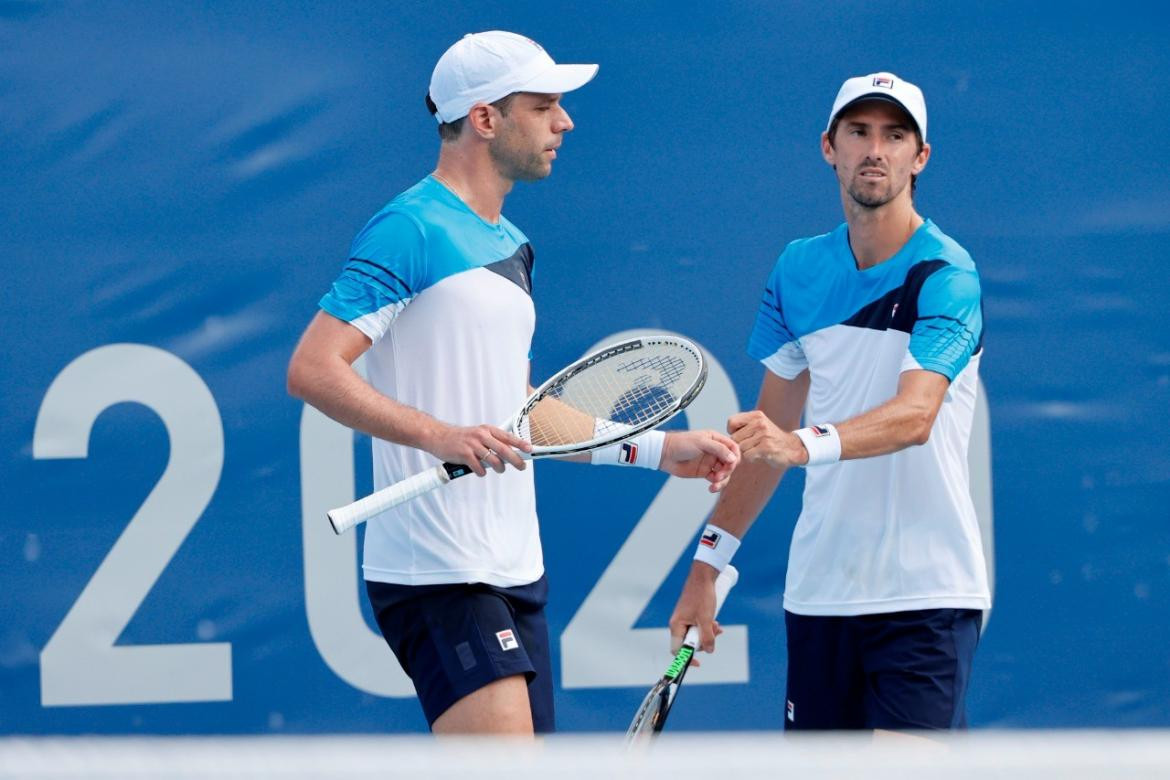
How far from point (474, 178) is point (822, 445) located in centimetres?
84

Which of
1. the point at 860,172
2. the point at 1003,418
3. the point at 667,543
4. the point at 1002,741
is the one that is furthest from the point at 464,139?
the point at 1002,741

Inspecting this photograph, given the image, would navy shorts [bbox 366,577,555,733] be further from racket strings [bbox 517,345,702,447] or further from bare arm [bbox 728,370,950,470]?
bare arm [bbox 728,370,950,470]

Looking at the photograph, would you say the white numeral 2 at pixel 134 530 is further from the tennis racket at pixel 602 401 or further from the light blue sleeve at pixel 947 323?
the light blue sleeve at pixel 947 323

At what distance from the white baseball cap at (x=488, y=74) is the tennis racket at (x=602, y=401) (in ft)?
1.77

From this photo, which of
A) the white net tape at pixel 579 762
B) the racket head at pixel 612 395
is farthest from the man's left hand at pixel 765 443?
the white net tape at pixel 579 762

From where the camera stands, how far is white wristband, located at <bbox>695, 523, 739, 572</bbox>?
350 cm

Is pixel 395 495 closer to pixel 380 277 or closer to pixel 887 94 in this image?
pixel 380 277

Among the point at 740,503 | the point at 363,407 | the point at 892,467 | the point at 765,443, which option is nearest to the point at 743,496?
the point at 740,503

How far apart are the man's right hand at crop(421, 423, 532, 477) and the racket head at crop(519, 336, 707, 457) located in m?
0.09

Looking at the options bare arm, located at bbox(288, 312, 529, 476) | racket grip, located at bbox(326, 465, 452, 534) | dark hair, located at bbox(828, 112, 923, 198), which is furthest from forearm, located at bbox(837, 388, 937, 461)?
racket grip, located at bbox(326, 465, 452, 534)

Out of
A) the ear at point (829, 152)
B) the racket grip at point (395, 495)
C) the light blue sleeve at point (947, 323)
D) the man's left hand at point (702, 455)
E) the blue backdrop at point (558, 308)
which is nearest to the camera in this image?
the racket grip at point (395, 495)

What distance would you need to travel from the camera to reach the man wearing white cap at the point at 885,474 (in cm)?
325

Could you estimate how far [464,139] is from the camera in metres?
3.26

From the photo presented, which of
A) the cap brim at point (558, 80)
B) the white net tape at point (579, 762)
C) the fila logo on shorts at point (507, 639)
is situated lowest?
the fila logo on shorts at point (507, 639)
